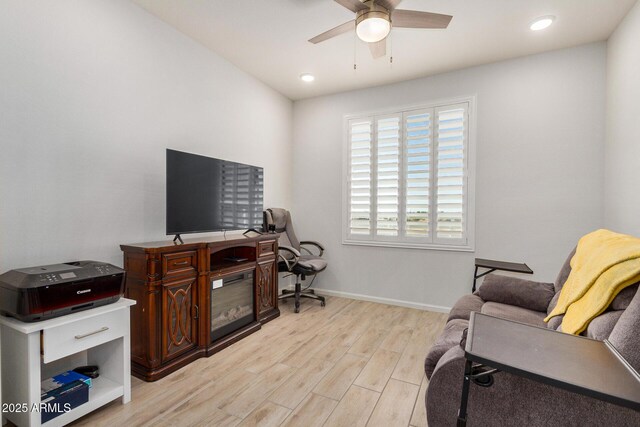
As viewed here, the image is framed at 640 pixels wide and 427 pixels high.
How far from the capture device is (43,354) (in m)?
1.59

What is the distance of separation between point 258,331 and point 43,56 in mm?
2679

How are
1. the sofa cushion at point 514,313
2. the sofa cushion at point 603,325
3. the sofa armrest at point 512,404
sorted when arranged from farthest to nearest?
the sofa cushion at point 514,313 → the sofa cushion at point 603,325 → the sofa armrest at point 512,404

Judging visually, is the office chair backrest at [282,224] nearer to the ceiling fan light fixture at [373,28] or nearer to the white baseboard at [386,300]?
the white baseboard at [386,300]

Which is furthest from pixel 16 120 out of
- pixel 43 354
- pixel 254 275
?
pixel 254 275

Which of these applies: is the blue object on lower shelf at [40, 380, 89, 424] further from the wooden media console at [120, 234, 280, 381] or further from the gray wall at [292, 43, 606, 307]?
the gray wall at [292, 43, 606, 307]

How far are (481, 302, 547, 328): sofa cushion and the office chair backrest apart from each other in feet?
7.87

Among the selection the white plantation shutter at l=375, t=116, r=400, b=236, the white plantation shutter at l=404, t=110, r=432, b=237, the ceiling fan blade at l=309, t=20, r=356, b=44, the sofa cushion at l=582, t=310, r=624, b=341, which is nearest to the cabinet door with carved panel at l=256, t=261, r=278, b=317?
the white plantation shutter at l=375, t=116, r=400, b=236

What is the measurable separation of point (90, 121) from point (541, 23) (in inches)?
145

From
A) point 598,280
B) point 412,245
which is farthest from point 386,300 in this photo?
point 598,280

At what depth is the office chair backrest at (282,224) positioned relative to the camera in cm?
384

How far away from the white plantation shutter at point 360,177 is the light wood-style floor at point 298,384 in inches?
54.7

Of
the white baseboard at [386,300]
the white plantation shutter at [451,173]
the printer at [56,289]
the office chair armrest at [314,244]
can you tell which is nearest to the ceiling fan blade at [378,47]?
the white plantation shutter at [451,173]

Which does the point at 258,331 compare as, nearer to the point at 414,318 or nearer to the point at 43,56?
the point at 414,318

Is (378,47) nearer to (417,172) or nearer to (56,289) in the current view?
(417,172)
